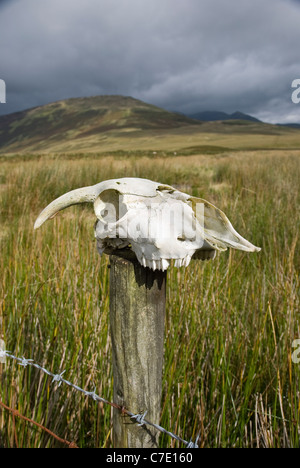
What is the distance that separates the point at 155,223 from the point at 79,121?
477 ft

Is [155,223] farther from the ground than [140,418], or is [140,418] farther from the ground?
[155,223]

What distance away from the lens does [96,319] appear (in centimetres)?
166

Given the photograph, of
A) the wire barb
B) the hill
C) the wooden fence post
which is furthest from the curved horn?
the hill

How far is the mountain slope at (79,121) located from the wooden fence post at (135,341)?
111 m

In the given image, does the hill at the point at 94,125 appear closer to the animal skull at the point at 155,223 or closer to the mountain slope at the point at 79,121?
the mountain slope at the point at 79,121

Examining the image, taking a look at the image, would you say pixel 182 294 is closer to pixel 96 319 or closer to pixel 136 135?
pixel 96 319

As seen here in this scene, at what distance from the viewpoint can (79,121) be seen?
135 m

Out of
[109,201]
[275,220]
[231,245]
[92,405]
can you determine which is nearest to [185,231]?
[231,245]

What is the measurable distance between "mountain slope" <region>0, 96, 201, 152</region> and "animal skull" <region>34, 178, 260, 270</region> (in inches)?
4346

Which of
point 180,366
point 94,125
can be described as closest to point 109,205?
point 180,366

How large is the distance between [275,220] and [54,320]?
8.63ft

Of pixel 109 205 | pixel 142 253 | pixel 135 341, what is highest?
pixel 109 205

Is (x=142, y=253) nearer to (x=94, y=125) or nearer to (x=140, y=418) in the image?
(x=140, y=418)

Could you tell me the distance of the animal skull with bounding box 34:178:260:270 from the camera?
0.84 metres
